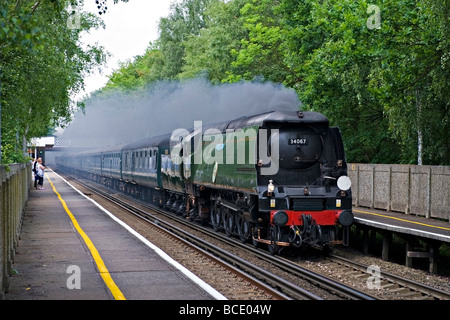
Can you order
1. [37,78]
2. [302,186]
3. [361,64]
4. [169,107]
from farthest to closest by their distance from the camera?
[169,107], [37,78], [361,64], [302,186]

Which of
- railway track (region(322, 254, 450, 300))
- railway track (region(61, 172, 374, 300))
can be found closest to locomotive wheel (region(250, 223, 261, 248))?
railway track (region(61, 172, 374, 300))

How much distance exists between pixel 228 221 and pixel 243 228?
140 cm

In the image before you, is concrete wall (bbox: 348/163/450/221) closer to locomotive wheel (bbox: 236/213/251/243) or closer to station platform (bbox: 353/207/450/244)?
station platform (bbox: 353/207/450/244)

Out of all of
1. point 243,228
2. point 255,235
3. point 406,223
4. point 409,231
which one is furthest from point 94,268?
point 406,223

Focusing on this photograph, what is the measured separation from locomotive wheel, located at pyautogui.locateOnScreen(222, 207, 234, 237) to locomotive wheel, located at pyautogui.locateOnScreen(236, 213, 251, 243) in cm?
70

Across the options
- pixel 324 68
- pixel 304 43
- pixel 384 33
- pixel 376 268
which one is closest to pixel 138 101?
pixel 304 43

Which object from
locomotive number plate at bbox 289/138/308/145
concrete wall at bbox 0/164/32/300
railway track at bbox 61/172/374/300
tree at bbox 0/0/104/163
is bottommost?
railway track at bbox 61/172/374/300

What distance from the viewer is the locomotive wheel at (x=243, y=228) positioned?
15172 mm

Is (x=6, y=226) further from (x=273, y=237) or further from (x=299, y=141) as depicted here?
(x=299, y=141)

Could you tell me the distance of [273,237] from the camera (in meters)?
13.7

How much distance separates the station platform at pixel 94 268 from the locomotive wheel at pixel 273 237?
2473 mm

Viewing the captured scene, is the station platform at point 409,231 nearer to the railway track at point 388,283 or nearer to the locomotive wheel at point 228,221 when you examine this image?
the railway track at point 388,283

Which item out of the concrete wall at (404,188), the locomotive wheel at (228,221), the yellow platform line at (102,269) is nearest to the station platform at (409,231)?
the concrete wall at (404,188)

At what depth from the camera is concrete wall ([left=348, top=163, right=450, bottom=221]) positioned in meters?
18.3
